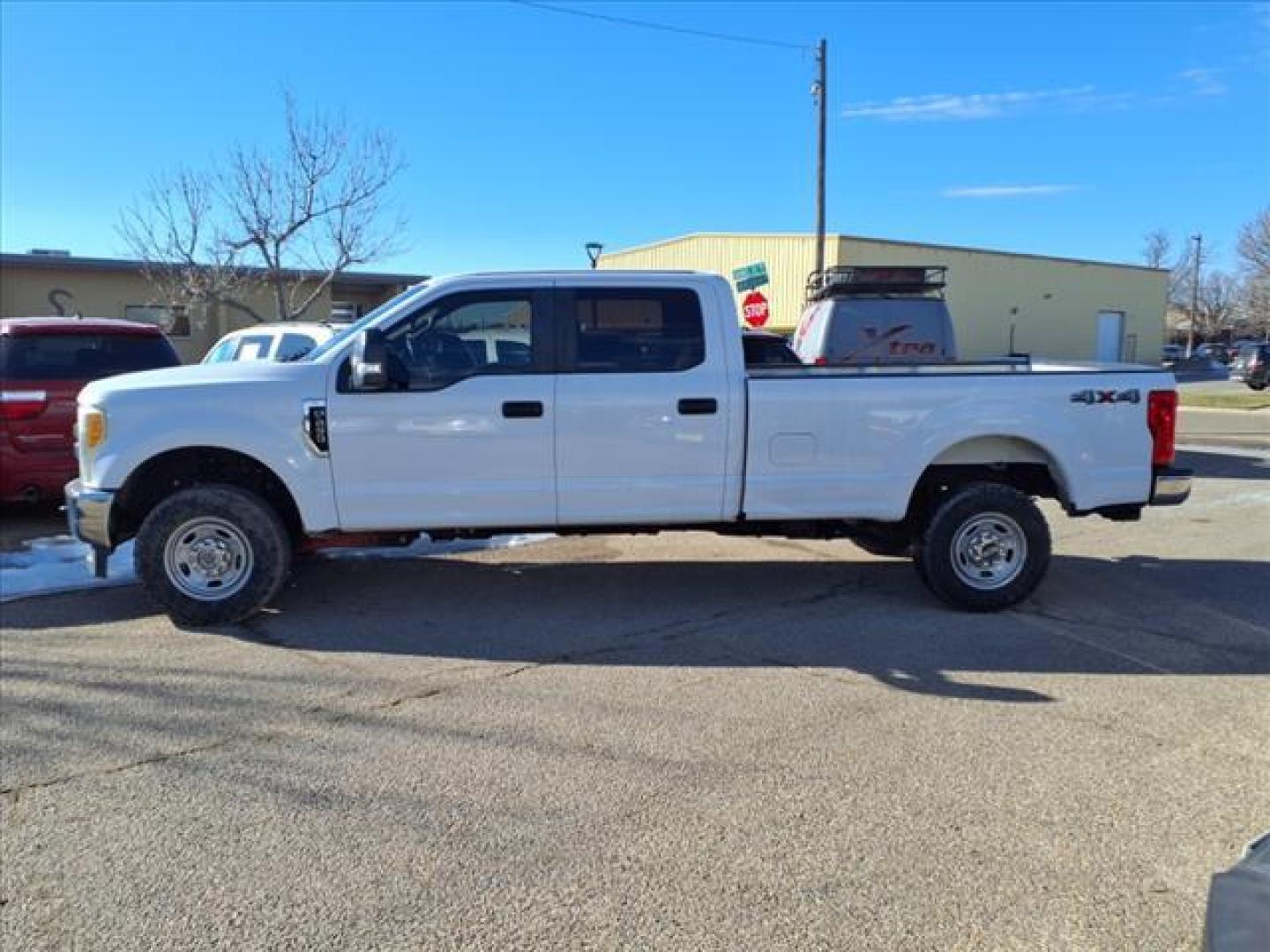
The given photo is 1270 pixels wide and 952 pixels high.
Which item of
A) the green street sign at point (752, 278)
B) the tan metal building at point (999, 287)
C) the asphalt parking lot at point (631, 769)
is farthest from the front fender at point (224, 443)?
the tan metal building at point (999, 287)

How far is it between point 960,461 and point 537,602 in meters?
2.87

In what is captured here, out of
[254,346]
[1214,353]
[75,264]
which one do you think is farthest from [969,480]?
[1214,353]

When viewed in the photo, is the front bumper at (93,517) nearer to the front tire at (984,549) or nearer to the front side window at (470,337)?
the front side window at (470,337)

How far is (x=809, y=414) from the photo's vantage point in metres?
5.77

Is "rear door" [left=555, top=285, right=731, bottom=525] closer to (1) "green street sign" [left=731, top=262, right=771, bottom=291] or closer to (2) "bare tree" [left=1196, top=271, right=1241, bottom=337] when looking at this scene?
(1) "green street sign" [left=731, top=262, right=771, bottom=291]

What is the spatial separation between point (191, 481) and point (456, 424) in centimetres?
178

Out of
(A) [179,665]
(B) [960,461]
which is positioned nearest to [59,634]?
(A) [179,665]

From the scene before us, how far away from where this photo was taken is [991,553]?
6.02 meters

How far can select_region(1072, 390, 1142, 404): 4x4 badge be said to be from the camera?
586 cm

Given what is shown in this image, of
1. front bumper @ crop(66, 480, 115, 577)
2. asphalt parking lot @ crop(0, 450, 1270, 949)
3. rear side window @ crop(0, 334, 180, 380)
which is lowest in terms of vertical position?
asphalt parking lot @ crop(0, 450, 1270, 949)

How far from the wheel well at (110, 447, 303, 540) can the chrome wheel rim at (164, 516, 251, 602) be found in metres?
0.29

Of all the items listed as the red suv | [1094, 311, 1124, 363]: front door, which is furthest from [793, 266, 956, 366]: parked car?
[1094, 311, 1124, 363]: front door

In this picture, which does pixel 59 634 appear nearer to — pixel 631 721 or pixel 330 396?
pixel 330 396

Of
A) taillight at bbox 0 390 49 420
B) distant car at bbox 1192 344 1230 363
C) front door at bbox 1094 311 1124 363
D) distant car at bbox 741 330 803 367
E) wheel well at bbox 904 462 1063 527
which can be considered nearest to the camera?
wheel well at bbox 904 462 1063 527
